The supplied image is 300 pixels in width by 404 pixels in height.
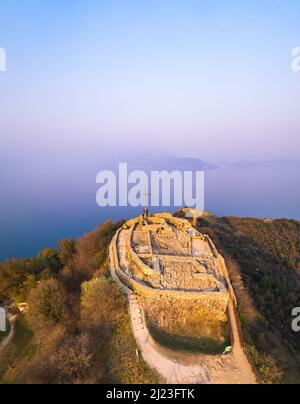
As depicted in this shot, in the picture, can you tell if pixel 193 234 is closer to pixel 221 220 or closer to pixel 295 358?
pixel 295 358

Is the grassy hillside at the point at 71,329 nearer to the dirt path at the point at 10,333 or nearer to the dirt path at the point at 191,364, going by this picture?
the dirt path at the point at 10,333

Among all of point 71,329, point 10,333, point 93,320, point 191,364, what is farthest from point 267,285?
point 10,333

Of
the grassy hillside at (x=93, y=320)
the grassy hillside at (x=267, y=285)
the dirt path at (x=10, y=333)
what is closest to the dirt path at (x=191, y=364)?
Answer: the grassy hillside at (x=93, y=320)

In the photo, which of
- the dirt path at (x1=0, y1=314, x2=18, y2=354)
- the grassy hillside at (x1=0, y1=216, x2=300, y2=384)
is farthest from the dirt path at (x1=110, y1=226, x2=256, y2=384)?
the dirt path at (x1=0, y1=314, x2=18, y2=354)

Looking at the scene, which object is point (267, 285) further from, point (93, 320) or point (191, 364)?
point (93, 320)

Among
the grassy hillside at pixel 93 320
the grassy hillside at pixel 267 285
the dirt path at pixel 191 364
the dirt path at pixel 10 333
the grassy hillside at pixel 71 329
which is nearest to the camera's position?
the grassy hillside at pixel 71 329

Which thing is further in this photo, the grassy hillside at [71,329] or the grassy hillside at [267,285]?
the grassy hillside at [267,285]
